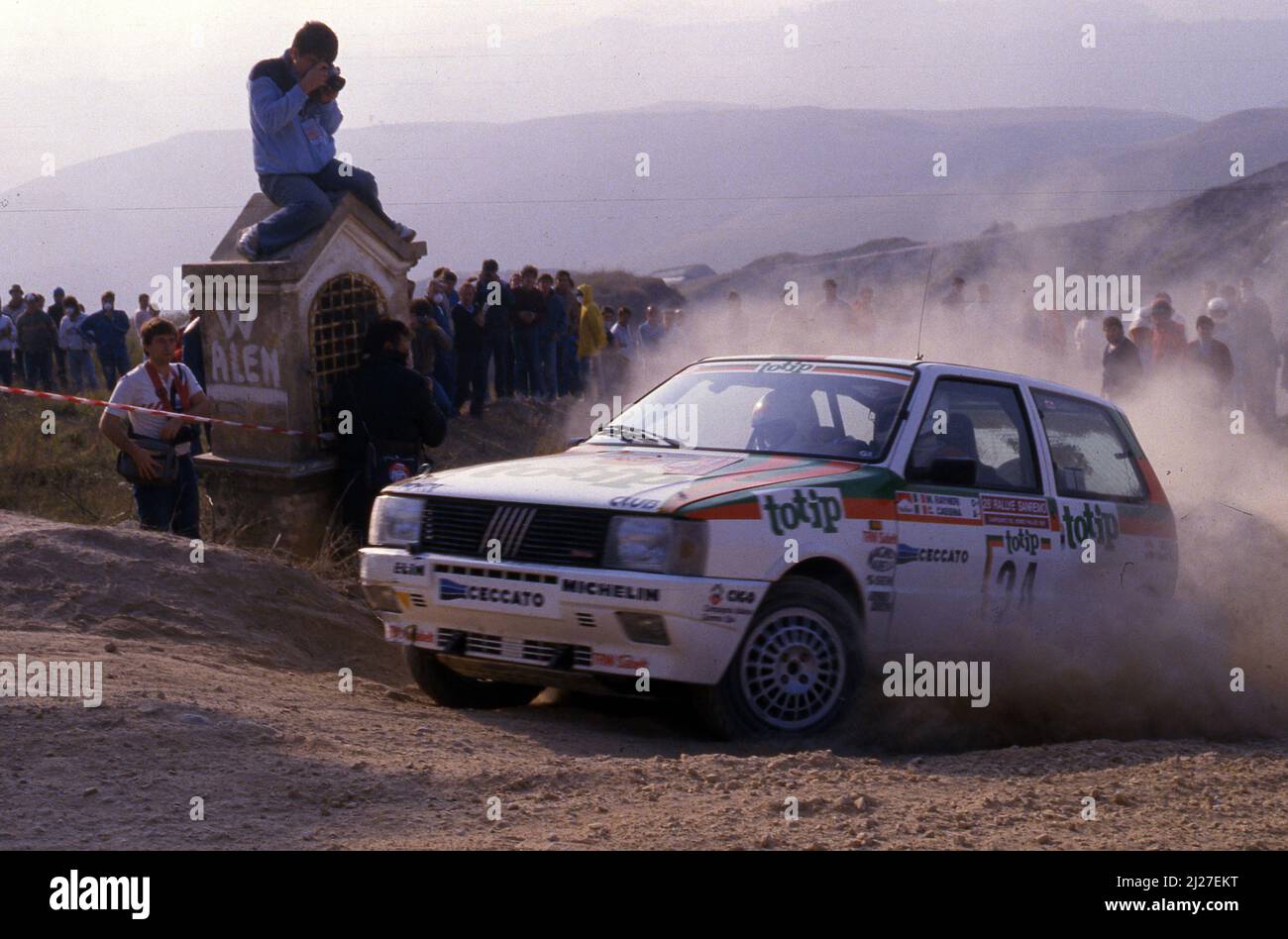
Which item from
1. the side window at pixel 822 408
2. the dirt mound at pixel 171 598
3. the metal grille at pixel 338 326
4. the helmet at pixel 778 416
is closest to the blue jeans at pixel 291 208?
the metal grille at pixel 338 326

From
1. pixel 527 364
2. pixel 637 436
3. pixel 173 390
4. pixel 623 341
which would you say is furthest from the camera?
pixel 623 341

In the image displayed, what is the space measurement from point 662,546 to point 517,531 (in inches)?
27.5

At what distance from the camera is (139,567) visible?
28.9 ft

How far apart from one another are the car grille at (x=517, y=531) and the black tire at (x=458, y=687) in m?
0.62

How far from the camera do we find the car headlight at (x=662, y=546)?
6441 mm

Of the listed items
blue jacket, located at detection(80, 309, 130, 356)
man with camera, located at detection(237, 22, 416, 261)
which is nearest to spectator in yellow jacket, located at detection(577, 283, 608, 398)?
blue jacket, located at detection(80, 309, 130, 356)

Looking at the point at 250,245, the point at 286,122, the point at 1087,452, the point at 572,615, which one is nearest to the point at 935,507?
the point at 1087,452

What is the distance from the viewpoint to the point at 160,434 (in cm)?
962

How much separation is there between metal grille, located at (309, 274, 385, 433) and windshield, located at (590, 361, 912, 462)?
13.7 ft

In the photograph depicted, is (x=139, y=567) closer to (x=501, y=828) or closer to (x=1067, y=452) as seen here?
(x=501, y=828)

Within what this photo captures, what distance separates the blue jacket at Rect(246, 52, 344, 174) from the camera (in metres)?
10.9

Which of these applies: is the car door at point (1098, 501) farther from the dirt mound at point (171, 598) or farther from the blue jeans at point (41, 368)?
the blue jeans at point (41, 368)

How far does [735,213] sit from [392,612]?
142 metres

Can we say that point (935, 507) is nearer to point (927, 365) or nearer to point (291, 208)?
point (927, 365)
